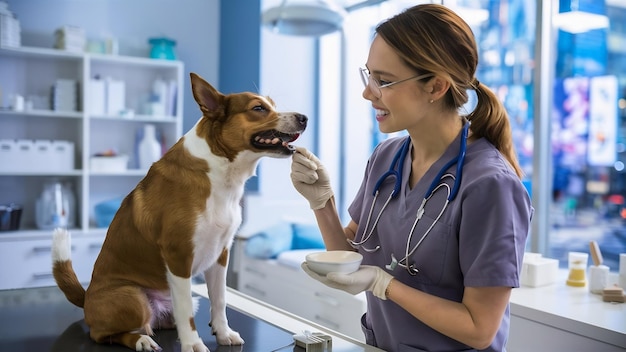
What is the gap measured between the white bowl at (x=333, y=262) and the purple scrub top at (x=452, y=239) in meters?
0.17

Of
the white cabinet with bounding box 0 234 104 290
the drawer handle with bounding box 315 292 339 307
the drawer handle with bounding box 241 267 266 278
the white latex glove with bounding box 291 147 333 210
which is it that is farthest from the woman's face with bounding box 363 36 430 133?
the white cabinet with bounding box 0 234 104 290

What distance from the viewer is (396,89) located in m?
1.33

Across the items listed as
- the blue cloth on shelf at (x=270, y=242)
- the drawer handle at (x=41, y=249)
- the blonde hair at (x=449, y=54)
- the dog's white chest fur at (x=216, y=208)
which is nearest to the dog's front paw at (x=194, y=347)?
the dog's white chest fur at (x=216, y=208)

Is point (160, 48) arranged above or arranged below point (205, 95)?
above

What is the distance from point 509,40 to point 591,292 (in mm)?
2471

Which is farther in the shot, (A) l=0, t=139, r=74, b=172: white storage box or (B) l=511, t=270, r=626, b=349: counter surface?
(A) l=0, t=139, r=74, b=172: white storage box

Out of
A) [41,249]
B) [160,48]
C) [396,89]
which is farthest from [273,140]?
[160,48]

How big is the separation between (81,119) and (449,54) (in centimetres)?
333

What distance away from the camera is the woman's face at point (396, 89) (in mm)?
1326

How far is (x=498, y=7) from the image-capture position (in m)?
4.21

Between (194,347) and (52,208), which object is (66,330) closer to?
(194,347)

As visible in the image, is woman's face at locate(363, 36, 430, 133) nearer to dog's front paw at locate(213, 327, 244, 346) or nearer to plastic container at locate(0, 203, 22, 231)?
dog's front paw at locate(213, 327, 244, 346)

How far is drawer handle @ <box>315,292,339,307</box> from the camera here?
8.99 ft

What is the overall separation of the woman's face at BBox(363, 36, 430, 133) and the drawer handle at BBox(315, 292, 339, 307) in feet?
5.04
